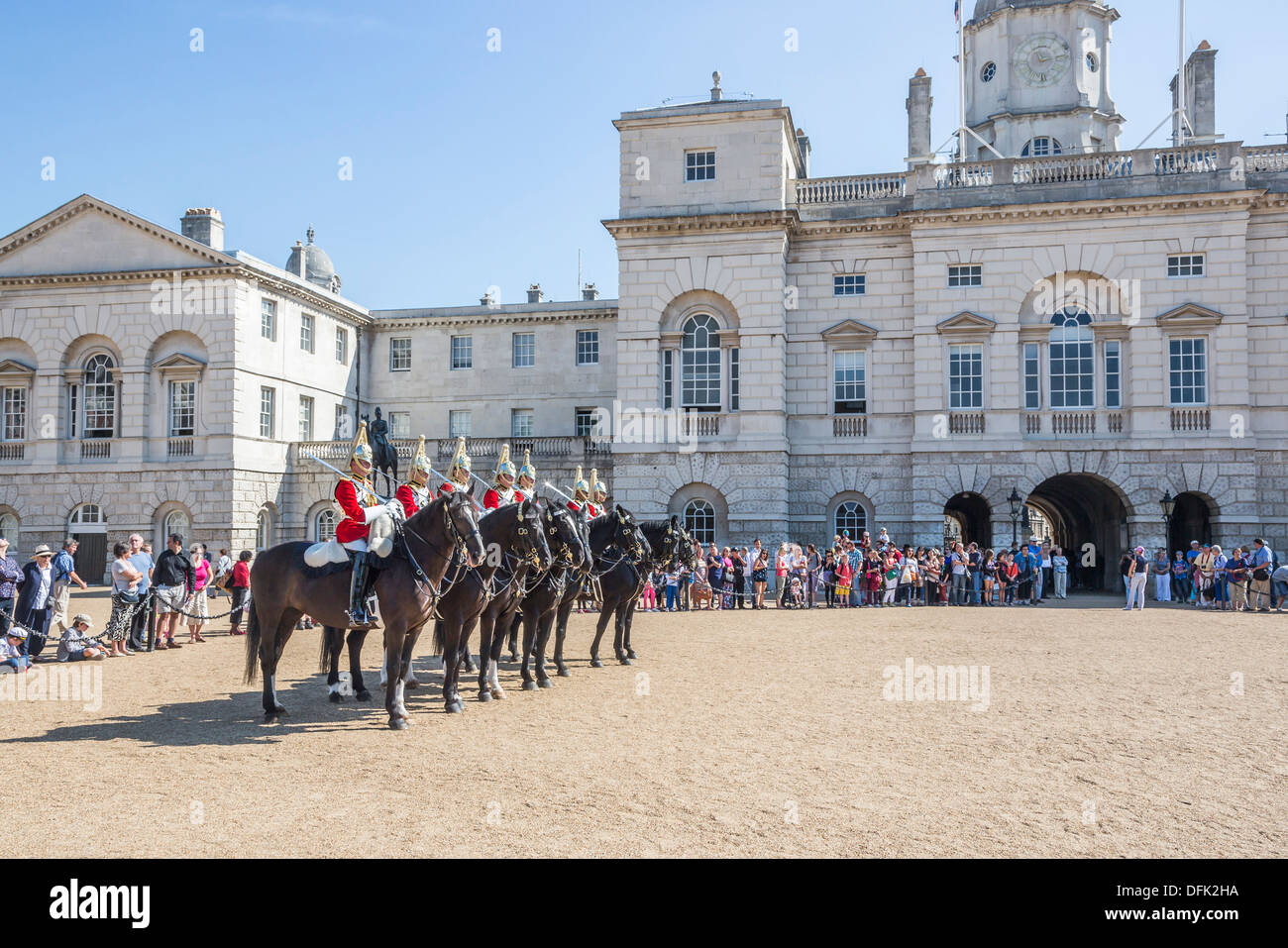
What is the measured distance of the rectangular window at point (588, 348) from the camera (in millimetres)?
40938

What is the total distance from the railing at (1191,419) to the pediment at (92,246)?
110ft

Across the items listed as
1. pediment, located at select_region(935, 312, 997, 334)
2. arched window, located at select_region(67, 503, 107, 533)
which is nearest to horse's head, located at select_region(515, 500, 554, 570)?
pediment, located at select_region(935, 312, 997, 334)

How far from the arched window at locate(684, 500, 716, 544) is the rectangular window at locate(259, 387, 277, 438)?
17.0 metres

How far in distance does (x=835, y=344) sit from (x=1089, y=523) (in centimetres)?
1349

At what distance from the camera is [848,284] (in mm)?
32750

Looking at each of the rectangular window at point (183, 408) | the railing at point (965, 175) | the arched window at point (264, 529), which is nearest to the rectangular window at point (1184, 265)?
the railing at point (965, 175)

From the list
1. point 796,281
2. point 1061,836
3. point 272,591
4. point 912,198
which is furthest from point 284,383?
point 1061,836

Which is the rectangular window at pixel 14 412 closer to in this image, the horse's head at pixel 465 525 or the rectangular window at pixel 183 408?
the rectangular window at pixel 183 408

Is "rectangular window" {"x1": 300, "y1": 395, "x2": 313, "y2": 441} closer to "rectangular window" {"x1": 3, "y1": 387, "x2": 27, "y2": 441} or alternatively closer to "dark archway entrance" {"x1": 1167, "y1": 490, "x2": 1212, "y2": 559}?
"rectangular window" {"x1": 3, "y1": 387, "x2": 27, "y2": 441}

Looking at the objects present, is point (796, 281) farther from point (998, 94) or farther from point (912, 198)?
point (998, 94)

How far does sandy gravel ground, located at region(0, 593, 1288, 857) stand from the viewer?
20.5 feet

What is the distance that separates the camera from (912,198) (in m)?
31.8

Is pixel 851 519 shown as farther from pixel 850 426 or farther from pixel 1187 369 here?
pixel 1187 369

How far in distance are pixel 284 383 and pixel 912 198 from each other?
24.8 metres
